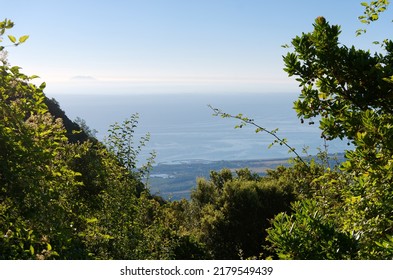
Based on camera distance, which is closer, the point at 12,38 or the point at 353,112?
the point at 12,38

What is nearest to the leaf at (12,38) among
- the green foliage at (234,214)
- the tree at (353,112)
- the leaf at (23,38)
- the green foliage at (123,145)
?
the leaf at (23,38)

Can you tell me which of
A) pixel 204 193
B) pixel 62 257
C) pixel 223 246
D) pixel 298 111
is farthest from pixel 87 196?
pixel 204 193

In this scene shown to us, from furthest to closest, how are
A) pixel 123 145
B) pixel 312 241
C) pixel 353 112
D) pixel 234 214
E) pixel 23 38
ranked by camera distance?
pixel 234 214, pixel 123 145, pixel 353 112, pixel 23 38, pixel 312 241

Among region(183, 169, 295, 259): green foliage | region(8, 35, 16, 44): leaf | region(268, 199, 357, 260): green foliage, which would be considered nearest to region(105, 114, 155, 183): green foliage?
region(8, 35, 16, 44): leaf

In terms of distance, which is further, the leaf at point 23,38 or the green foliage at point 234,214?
the green foliage at point 234,214

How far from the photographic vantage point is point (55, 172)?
7.07 meters

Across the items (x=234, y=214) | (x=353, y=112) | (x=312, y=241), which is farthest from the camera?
(x=234, y=214)

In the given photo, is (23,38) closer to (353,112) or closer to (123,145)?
(353,112)

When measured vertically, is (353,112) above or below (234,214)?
above

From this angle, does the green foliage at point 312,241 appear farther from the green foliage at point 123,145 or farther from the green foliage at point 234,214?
the green foliage at point 234,214

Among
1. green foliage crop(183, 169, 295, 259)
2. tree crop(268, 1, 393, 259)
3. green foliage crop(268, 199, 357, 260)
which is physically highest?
tree crop(268, 1, 393, 259)

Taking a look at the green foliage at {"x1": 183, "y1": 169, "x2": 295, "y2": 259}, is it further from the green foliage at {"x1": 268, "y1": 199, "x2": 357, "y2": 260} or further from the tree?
the green foliage at {"x1": 268, "y1": 199, "x2": 357, "y2": 260}

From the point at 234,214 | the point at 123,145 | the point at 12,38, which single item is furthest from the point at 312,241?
the point at 234,214

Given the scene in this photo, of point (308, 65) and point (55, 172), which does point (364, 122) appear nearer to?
point (308, 65)
